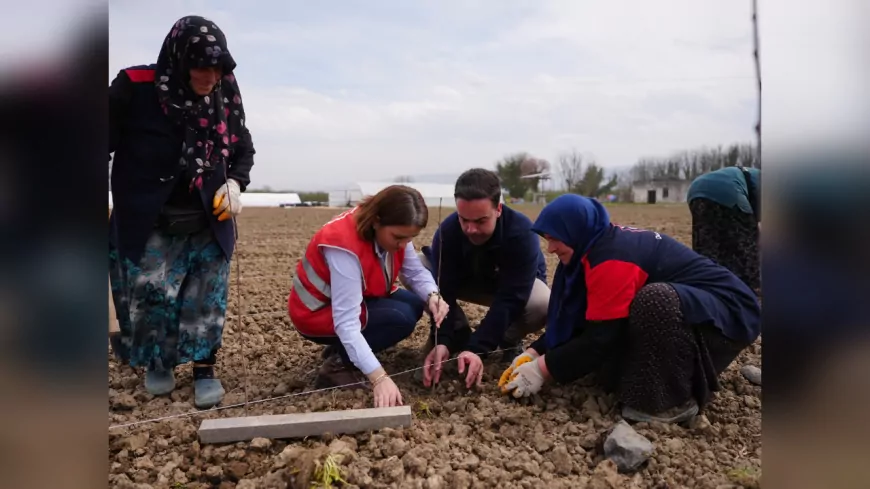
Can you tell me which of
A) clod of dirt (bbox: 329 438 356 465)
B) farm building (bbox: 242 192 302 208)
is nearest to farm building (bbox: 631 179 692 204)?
clod of dirt (bbox: 329 438 356 465)

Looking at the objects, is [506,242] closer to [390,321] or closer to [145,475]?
[390,321]

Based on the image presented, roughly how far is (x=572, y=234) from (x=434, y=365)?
821 millimetres

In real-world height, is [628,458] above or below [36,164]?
below

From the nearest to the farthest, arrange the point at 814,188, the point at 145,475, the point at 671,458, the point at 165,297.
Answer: the point at 814,188
the point at 145,475
the point at 671,458
the point at 165,297

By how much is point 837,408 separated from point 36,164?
1.63 meters

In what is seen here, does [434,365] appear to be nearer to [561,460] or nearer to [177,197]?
[561,460]

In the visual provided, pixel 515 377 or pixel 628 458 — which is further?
pixel 515 377

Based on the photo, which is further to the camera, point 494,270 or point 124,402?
point 494,270

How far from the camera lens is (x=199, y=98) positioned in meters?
2.30

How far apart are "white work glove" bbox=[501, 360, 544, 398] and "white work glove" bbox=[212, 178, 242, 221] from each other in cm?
127

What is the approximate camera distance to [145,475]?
1.88 meters

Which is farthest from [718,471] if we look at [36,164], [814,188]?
[36,164]

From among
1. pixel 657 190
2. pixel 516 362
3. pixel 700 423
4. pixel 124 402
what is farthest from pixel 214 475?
pixel 657 190

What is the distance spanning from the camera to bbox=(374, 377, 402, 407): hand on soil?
2.24 metres
